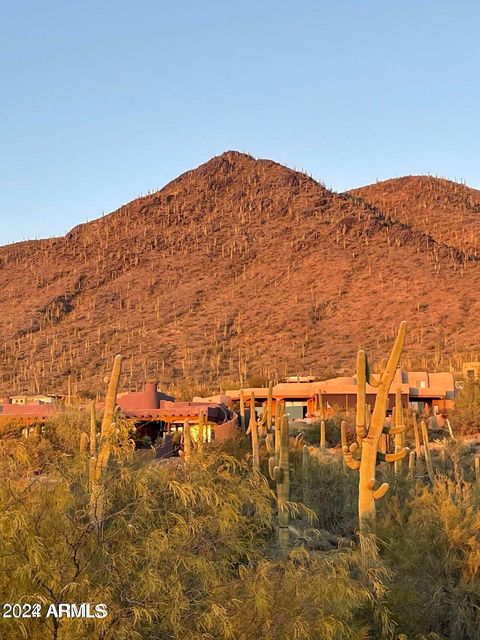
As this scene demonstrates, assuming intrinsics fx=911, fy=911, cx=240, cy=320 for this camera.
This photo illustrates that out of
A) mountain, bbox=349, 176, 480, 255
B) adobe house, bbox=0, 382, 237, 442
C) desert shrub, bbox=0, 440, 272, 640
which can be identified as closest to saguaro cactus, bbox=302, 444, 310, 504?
desert shrub, bbox=0, 440, 272, 640

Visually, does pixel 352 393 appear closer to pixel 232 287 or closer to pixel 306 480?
pixel 306 480

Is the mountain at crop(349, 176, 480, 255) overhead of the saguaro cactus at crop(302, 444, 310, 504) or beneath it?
overhead

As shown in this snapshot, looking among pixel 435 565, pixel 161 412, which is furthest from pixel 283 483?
pixel 161 412

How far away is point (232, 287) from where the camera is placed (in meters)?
74.2

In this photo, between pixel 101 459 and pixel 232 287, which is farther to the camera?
pixel 232 287

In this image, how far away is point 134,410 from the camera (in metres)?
37.7

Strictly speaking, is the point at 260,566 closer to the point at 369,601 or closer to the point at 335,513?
the point at 369,601

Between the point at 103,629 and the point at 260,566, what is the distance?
66.8 inches

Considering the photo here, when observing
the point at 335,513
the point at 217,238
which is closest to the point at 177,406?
the point at 335,513

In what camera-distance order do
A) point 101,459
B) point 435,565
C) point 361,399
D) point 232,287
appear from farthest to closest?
point 232,287
point 361,399
point 435,565
point 101,459

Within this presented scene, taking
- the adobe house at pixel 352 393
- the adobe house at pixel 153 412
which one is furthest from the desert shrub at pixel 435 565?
the adobe house at pixel 352 393

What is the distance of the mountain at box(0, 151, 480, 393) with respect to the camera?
61.7m

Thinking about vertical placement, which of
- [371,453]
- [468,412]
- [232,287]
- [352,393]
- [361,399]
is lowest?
[468,412]

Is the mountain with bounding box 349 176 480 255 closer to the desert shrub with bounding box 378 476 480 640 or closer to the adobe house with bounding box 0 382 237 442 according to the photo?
the adobe house with bounding box 0 382 237 442
